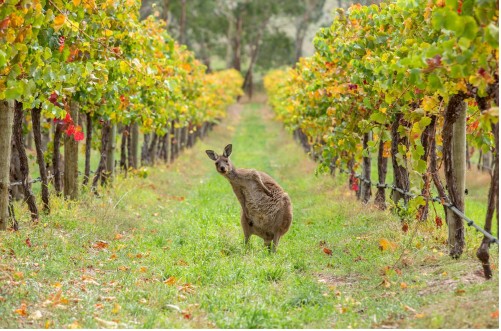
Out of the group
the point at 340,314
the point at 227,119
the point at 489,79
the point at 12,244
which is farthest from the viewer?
the point at 227,119

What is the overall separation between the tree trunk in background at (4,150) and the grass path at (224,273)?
0.35 metres

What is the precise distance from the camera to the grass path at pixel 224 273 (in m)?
7.13

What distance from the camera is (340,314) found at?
745 centimetres

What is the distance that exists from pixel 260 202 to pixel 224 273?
189cm

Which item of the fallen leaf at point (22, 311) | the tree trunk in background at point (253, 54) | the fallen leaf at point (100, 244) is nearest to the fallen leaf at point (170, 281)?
the fallen leaf at point (22, 311)

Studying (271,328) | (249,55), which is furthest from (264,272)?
(249,55)

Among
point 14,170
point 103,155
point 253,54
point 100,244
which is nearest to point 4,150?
point 100,244

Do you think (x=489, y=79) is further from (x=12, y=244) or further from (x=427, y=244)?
(x=12, y=244)

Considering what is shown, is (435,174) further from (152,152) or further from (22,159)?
(152,152)

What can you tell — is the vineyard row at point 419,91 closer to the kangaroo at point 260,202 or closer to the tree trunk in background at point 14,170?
the kangaroo at point 260,202

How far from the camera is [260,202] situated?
10742 mm

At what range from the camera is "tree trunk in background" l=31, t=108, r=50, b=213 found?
38.7 ft

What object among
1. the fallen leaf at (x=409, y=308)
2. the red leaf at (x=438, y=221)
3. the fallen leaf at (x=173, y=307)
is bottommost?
the fallen leaf at (x=173, y=307)

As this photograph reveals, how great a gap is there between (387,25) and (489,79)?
4771 millimetres
